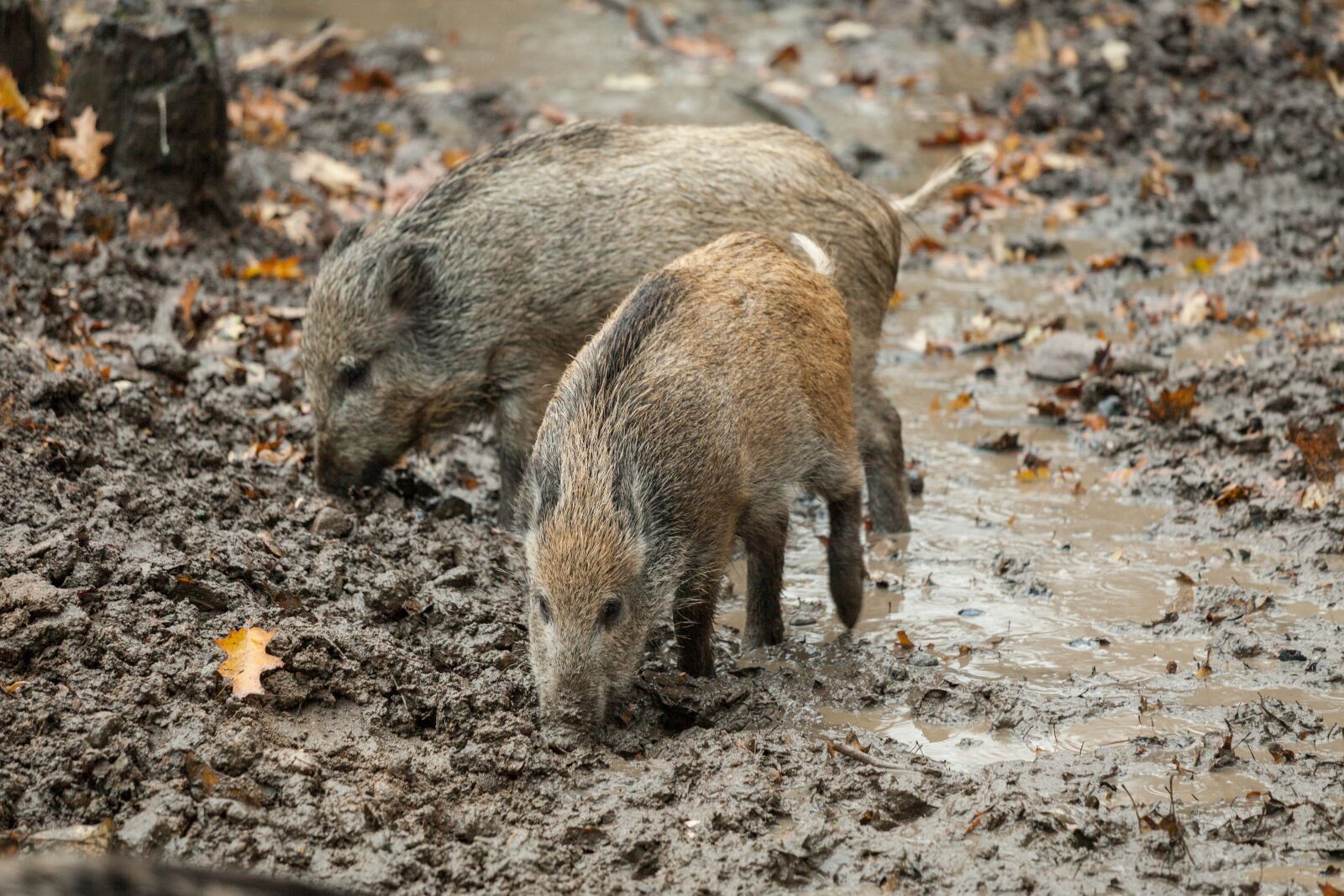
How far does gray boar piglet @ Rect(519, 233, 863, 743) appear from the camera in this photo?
161 inches

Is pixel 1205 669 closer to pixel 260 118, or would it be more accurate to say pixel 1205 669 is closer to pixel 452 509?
pixel 452 509

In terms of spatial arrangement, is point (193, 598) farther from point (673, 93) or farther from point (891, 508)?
point (673, 93)

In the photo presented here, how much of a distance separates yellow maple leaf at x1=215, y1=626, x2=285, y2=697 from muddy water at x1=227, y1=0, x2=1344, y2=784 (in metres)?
1.72

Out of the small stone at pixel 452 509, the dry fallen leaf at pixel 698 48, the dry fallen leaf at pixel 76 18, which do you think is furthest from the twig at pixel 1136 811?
the dry fallen leaf at pixel 76 18

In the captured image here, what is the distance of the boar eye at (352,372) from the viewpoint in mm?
5648

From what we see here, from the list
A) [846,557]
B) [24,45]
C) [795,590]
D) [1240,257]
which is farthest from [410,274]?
[1240,257]

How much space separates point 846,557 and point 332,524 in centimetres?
193

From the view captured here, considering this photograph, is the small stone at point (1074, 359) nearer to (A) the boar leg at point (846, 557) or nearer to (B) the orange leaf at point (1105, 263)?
(B) the orange leaf at point (1105, 263)

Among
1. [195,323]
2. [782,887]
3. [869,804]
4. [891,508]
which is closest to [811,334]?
[891,508]

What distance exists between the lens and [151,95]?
7.64m

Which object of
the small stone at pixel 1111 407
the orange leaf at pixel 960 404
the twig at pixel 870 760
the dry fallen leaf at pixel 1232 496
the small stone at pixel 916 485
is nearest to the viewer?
Answer: the twig at pixel 870 760

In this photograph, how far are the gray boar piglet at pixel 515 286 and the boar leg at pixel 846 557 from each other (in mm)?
806

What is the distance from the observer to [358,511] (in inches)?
219

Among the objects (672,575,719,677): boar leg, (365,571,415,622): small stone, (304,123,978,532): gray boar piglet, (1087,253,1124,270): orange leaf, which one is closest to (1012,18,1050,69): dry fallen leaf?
(1087,253,1124,270): orange leaf
